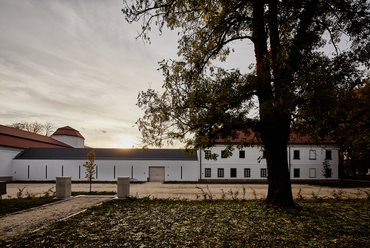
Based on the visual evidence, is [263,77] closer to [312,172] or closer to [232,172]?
[232,172]

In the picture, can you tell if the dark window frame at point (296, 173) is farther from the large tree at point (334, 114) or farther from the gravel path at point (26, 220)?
the gravel path at point (26, 220)

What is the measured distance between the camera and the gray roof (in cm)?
3738

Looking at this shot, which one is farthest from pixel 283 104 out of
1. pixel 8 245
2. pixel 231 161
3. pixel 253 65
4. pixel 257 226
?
pixel 231 161

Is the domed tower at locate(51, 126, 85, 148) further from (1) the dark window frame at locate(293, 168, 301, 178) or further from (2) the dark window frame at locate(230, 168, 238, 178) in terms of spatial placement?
(1) the dark window frame at locate(293, 168, 301, 178)

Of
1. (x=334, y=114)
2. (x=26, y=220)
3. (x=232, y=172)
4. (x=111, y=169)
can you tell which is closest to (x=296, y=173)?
(x=232, y=172)

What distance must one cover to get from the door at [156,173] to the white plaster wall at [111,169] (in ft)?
1.65

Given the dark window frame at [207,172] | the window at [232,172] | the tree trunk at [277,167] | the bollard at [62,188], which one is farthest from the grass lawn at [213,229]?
the window at [232,172]

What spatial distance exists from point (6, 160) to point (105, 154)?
1373cm

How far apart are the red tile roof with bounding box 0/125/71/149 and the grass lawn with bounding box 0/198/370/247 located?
35.9 meters

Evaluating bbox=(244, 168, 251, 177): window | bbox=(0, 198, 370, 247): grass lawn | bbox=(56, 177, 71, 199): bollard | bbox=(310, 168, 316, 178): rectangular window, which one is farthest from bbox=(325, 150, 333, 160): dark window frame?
bbox=(56, 177, 71, 199): bollard

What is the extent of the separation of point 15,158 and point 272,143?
39.9m

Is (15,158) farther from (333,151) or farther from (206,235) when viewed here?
(333,151)

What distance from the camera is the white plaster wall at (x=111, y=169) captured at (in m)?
36.5

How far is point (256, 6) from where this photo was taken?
9.45 metres
